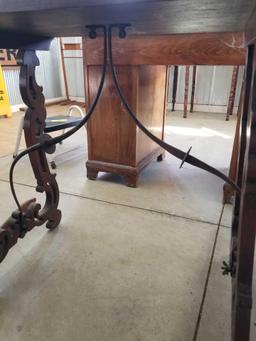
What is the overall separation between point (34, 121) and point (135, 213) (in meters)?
0.63

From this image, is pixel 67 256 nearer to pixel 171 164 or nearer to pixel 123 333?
pixel 123 333

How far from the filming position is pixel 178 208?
1370 mm

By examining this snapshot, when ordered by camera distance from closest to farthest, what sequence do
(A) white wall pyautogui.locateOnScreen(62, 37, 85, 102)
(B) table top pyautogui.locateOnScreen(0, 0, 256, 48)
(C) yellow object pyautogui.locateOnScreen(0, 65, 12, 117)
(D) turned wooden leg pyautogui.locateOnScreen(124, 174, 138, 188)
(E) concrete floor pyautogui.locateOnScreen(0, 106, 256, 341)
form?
(B) table top pyautogui.locateOnScreen(0, 0, 256, 48)
(E) concrete floor pyautogui.locateOnScreen(0, 106, 256, 341)
(D) turned wooden leg pyautogui.locateOnScreen(124, 174, 138, 188)
(C) yellow object pyautogui.locateOnScreen(0, 65, 12, 117)
(A) white wall pyautogui.locateOnScreen(62, 37, 85, 102)

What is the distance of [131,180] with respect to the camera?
160cm

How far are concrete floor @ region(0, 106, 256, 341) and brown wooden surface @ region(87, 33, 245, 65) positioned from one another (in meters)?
0.69

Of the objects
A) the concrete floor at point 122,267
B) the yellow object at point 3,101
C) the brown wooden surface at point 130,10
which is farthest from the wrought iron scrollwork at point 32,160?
the yellow object at point 3,101

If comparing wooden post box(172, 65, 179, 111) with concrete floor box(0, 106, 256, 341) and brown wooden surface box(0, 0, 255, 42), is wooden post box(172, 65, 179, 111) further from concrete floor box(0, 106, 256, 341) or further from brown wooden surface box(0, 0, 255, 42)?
brown wooden surface box(0, 0, 255, 42)

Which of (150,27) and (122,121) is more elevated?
(150,27)

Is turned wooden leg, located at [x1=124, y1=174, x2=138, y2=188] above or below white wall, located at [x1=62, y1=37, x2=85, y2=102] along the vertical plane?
below

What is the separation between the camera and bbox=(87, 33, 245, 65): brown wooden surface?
1252mm

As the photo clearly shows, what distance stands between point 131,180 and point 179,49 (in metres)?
0.73

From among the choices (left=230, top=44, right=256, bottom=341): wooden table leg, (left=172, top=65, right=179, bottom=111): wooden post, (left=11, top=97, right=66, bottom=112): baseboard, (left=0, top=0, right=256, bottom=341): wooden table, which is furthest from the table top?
(left=11, top=97, right=66, bottom=112): baseboard

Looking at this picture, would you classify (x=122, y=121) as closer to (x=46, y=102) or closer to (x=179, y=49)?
(x=179, y=49)

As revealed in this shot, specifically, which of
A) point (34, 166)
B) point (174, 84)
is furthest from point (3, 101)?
point (34, 166)
